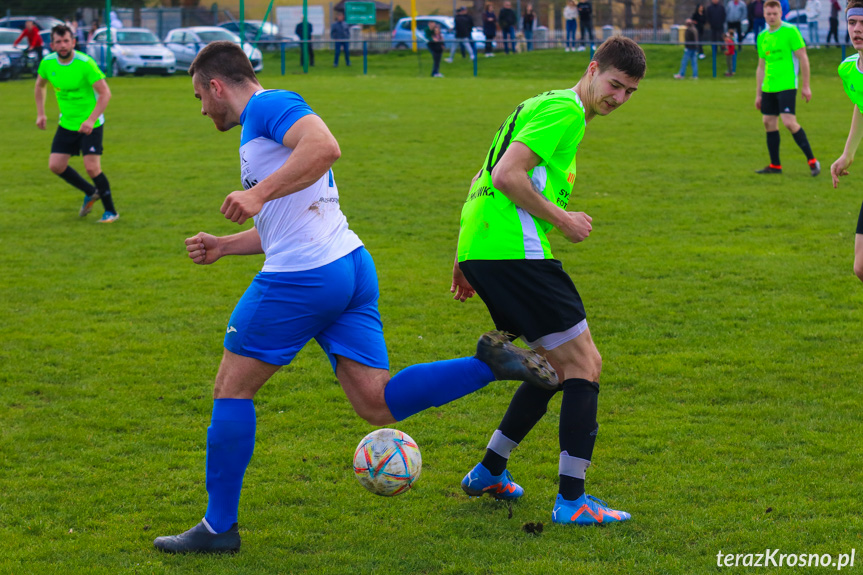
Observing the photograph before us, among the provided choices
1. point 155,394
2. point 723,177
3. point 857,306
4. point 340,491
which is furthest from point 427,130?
point 340,491

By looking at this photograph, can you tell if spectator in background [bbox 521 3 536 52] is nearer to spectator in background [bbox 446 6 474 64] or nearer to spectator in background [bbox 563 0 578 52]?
spectator in background [bbox 563 0 578 52]

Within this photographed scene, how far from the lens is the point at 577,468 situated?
166 inches

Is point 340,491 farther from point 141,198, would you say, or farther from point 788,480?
point 141,198

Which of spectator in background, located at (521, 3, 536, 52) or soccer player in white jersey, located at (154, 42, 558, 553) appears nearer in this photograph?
soccer player in white jersey, located at (154, 42, 558, 553)

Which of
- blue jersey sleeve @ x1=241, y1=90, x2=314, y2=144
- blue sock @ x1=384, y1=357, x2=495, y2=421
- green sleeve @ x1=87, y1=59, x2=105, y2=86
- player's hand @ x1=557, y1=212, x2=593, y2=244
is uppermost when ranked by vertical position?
green sleeve @ x1=87, y1=59, x2=105, y2=86

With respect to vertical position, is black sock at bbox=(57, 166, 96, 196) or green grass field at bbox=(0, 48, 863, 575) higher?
black sock at bbox=(57, 166, 96, 196)

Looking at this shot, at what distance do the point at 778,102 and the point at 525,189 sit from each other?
10.3 m

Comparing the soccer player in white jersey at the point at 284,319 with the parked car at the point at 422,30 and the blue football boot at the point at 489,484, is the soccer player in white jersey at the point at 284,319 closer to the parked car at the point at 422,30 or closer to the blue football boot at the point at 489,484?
the blue football boot at the point at 489,484

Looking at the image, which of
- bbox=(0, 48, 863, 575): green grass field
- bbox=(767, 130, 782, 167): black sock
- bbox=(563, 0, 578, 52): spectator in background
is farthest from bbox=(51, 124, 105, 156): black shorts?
bbox=(563, 0, 578, 52): spectator in background

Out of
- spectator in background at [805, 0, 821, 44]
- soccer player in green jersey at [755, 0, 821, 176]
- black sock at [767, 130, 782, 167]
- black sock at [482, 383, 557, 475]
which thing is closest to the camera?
black sock at [482, 383, 557, 475]

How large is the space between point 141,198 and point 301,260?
9.87m

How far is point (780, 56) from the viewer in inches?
500

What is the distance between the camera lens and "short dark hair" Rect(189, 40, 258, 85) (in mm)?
3896

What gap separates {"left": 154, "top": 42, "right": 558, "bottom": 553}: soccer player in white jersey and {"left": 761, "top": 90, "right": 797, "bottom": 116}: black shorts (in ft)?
33.7
